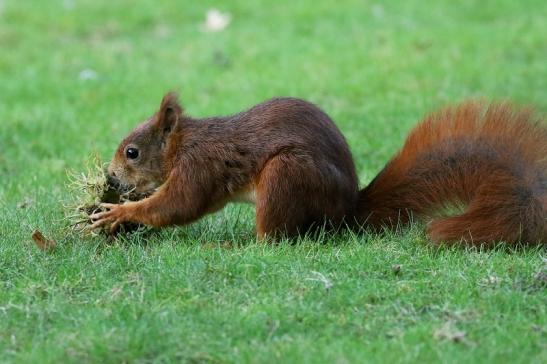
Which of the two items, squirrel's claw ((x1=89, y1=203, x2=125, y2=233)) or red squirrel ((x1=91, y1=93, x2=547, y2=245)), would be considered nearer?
red squirrel ((x1=91, y1=93, x2=547, y2=245))

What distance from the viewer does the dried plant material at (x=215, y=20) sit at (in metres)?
12.1

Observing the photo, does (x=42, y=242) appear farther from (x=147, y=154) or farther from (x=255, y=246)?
(x=255, y=246)

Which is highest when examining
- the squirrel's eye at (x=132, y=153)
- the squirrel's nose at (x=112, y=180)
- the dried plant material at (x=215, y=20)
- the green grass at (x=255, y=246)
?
the dried plant material at (x=215, y=20)

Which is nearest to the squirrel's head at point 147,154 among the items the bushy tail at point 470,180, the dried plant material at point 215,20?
the bushy tail at point 470,180

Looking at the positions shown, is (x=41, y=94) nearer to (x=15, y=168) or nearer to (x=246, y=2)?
(x=15, y=168)

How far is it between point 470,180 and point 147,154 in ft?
5.30

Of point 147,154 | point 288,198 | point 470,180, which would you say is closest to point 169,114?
point 147,154

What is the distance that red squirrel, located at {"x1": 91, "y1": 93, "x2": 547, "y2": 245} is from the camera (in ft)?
15.4

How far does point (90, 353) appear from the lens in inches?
140

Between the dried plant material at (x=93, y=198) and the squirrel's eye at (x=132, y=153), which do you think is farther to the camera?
the squirrel's eye at (x=132, y=153)

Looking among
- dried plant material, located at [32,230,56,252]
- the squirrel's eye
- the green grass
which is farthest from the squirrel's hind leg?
dried plant material, located at [32,230,56,252]

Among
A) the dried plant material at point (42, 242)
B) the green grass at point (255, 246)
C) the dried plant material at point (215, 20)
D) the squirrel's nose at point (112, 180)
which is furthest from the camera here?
the dried plant material at point (215, 20)

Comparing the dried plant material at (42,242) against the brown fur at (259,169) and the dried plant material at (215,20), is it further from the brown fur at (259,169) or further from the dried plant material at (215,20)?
the dried plant material at (215,20)

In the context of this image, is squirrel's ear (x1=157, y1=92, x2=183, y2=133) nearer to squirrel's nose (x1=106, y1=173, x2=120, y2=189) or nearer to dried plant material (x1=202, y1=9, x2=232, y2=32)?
squirrel's nose (x1=106, y1=173, x2=120, y2=189)
